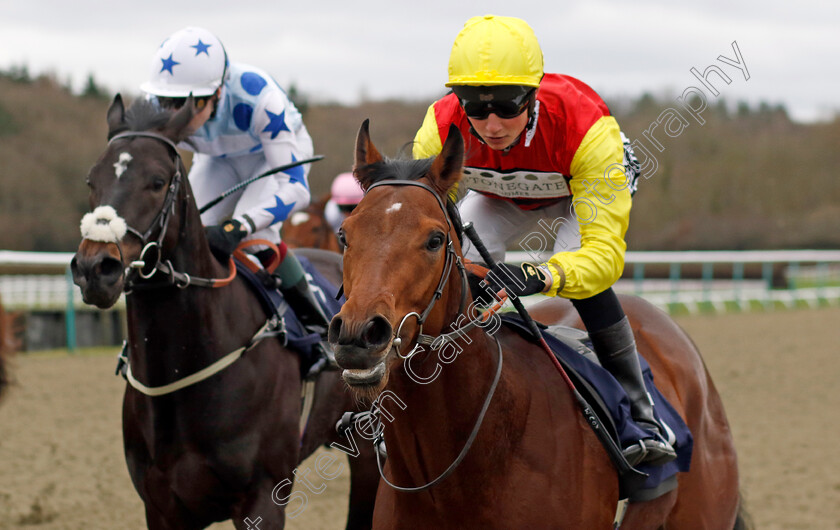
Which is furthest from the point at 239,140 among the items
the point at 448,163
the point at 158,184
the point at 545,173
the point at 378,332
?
the point at 378,332

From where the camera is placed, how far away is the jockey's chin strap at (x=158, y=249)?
3.20m

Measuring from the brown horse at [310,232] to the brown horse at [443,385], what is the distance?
4596 millimetres

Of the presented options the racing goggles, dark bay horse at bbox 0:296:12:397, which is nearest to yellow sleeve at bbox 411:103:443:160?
the racing goggles

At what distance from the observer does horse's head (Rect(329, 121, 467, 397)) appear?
1.91 meters

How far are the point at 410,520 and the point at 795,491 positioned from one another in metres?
4.19

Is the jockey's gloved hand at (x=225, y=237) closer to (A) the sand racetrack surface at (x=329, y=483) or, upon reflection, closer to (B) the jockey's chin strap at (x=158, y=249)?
(B) the jockey's chin strap at (x=158, y=249)

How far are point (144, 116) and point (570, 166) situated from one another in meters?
1.68

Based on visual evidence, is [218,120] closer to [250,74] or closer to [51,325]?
[250,74]

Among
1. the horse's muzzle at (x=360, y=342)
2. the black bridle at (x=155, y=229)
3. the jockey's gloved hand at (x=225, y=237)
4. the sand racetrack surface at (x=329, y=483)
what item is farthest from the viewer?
the sand racetrack surface at (x=329, y=483)

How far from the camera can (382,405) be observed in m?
2.36

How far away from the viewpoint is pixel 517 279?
7.61ft

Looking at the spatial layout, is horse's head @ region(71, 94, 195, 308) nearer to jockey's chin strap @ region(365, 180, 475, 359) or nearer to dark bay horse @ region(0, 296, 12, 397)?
jockey's chin strap @ region(365, 180, 475, 359)

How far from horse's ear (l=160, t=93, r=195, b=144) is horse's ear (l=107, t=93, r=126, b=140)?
0.16 meters

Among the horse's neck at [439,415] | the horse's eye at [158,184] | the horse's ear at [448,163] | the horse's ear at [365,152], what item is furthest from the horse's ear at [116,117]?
the horse's neck at [439,415]
